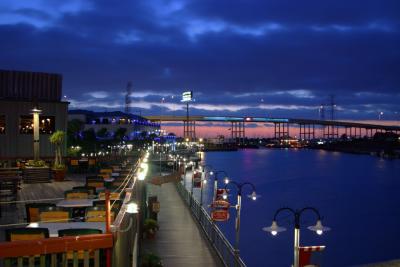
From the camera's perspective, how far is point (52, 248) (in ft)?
9.81

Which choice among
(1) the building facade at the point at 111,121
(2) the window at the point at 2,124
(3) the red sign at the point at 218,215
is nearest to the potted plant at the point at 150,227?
(3) the red sign at the point at 218,215

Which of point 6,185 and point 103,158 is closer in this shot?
point 6,185

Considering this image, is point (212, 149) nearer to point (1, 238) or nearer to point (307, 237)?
point (307, 237)

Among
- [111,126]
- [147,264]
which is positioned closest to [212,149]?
[111,126]

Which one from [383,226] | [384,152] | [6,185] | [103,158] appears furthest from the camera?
[384,152]

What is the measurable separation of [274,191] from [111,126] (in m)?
46.9

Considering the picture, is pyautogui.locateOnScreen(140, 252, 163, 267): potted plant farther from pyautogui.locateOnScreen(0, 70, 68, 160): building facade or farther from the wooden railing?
pyautogui.locateOnScreen(0, 70, 68, 160): building facade

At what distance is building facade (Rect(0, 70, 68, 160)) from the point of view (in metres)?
20.5

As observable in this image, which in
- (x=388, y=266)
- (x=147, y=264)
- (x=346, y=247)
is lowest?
(x=346, y=247)

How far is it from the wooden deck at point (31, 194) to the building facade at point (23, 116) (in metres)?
2.91

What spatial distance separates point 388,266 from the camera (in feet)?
13.5

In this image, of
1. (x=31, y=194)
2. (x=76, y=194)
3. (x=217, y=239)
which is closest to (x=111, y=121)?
(x=31, y=194)

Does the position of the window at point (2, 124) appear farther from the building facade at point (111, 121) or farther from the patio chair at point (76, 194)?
the building facade at point (111, 121)

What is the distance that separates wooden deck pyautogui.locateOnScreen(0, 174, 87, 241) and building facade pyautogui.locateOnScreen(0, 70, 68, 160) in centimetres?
291
